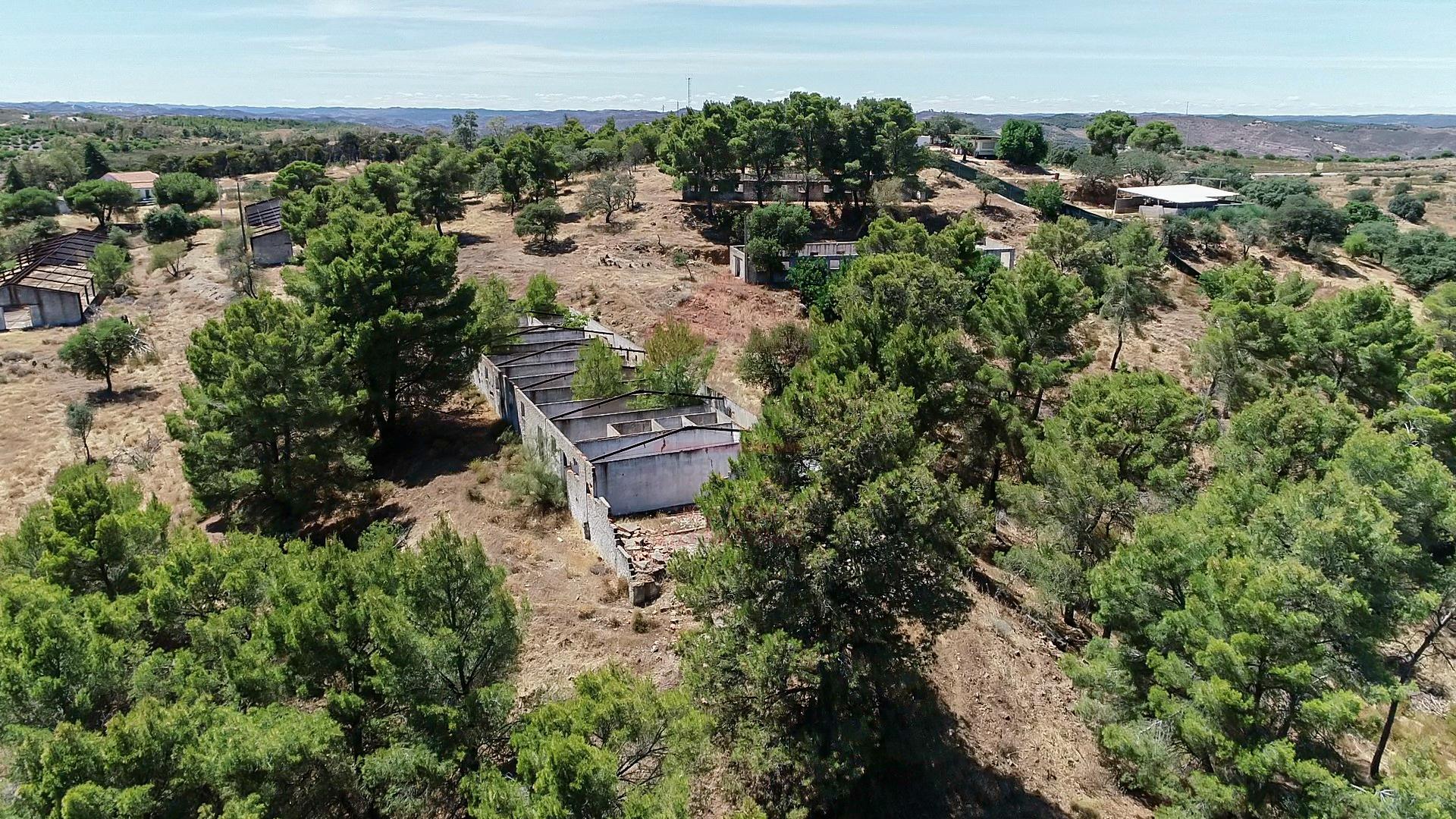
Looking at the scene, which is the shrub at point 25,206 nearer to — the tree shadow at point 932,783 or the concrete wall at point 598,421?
the concrete wall at point 598,421

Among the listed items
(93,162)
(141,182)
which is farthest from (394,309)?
(93,162)

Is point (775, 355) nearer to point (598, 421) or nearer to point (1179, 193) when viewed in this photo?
point (598, 421)

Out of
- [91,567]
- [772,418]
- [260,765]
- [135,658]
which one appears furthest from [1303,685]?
[91,567]

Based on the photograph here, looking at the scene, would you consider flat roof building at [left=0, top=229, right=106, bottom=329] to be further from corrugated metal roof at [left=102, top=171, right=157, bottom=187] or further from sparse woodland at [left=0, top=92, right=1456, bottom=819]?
corrugated metal roof at [left=102, top=171, right=157, bottom=187]

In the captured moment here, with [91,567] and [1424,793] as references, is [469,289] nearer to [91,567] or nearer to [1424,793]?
[91,567]

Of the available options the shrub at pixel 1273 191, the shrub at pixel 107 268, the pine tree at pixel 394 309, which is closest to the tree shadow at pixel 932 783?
the pine tree at pixel 394 309

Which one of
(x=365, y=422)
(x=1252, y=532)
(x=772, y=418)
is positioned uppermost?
(x=772, y=418)
